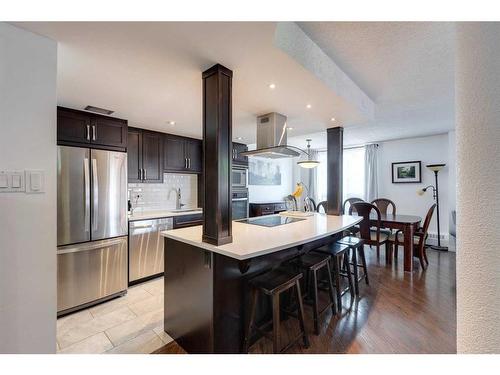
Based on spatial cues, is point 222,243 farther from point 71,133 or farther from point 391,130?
point 391,130

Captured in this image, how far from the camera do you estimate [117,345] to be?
1852 mm

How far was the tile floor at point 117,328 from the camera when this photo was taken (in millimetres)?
1825

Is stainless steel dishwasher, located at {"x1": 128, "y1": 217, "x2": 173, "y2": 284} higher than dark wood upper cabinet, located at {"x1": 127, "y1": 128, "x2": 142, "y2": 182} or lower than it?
lower

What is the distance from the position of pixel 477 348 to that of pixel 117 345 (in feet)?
7.51

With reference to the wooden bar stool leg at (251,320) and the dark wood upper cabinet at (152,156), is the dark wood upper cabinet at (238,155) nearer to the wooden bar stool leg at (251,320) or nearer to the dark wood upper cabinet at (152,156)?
the dark wood upper cabinet at (152,156)

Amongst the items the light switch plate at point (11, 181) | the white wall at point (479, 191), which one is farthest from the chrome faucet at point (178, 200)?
the white wall at point (479, 191)

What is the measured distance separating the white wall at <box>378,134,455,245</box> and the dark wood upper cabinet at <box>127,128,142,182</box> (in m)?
5.27

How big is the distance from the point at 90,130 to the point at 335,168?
3229 millimetres

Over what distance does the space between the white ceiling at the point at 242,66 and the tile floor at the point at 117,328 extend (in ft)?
7.02

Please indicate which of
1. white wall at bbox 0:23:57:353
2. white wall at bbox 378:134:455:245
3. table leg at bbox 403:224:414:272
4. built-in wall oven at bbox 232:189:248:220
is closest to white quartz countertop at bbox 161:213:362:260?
white wall at bbox 0:23:57:353

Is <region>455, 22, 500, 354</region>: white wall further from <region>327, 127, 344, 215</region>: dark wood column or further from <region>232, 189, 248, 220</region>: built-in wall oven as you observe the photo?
<region>232, 189, 248, 220</region>: built-in wall oven

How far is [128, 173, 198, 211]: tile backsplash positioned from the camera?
3504mm

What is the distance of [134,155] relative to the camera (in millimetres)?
3234

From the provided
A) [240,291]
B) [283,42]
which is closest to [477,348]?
[240,291]
